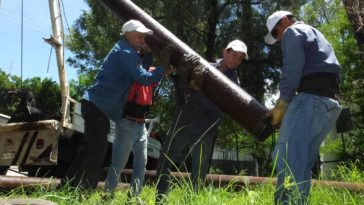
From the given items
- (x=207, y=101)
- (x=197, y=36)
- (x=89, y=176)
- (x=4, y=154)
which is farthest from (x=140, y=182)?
(x=197, y=36)

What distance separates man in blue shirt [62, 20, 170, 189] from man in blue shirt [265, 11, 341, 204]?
1.35 meters

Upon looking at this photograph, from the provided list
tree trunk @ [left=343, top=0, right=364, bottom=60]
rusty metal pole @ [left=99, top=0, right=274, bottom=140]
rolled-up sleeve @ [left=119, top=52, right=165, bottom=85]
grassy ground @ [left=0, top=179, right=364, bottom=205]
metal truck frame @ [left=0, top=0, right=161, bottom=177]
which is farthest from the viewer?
tree trunk @ [left=343, top=0, right=364, bottom=60]

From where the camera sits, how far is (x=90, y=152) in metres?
4.60

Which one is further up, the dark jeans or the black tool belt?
the black tool belt

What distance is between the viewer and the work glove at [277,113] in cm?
392

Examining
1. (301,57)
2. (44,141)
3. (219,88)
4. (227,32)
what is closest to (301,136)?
(301,57)

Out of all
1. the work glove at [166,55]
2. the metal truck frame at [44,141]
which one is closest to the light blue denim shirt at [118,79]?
the work glove at [166,55]

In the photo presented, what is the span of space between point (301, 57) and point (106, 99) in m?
1.83

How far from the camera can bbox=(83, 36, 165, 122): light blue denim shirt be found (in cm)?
475

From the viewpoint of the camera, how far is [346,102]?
55.6 ft

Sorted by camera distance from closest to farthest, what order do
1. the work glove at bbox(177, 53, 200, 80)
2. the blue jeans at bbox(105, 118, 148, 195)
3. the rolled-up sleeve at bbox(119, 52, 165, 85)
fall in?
the rolled-up sleeve at bbox(119, 52, 165, 85) → the blue jeans at bbox(105, 118, 148, 195) → the work glove at bbox(177, 53, 200, 80)

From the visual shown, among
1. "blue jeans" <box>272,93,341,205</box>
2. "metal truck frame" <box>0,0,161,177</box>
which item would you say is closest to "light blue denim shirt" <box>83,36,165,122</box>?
"blue jeans" <box>272,93,341,205</box>

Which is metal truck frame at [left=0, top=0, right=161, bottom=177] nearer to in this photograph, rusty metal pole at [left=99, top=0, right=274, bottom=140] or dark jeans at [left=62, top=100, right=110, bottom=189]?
dark jeans at [left=62, top=100, right=110, bottom=189]

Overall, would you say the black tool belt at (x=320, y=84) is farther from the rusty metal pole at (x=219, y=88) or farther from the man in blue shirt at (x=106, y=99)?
the man in blue shirt at (x=106, y=99)
